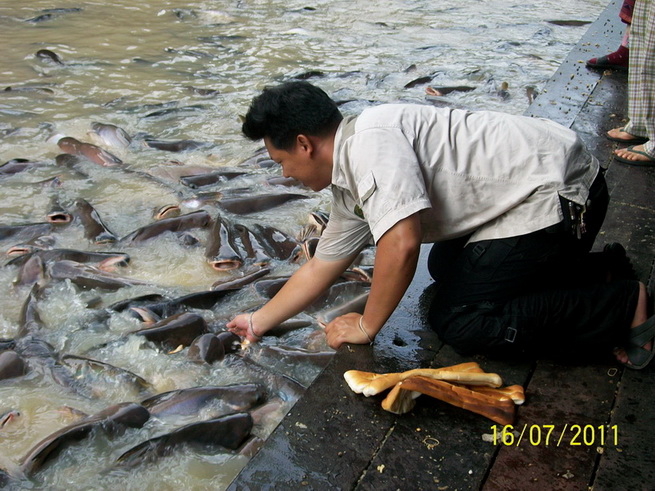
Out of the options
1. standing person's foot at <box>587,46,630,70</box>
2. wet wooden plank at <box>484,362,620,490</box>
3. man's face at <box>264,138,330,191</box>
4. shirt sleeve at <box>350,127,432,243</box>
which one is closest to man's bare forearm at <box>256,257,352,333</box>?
man's face at <box>264,138,330,191</box>

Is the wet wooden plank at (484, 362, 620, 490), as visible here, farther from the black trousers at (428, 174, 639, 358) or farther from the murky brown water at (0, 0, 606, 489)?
the murky brown water at (0, 0, 606, 489)

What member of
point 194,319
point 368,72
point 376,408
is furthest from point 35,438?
point 368,72

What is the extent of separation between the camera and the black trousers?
259 centimetres

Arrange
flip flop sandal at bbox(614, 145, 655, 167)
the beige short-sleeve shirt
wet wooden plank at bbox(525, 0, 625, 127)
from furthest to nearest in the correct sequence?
wet wooden plank at bbox(525, 0, 625, 127) → flip flop sandal at bbox(614, 145, 655, 167) → the beige short-sleeve shirt

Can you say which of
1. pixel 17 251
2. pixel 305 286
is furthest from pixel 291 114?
pixel 17 251

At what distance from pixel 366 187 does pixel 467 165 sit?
439mm

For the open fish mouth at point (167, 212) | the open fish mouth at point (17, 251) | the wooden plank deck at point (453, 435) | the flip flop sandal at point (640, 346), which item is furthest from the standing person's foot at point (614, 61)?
the open fish mouth at point (17, 251)

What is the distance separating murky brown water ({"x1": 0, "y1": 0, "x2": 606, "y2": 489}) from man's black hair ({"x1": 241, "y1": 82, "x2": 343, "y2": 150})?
1.18m

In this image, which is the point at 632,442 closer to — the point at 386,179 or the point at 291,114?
the point at 386,179

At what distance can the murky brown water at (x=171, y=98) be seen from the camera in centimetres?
293

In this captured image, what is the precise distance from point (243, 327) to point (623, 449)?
1.76 m

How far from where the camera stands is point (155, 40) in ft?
29.1

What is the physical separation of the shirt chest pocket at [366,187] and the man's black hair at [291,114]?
0.26 meters

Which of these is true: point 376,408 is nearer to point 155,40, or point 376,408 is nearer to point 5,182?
point 5,182
